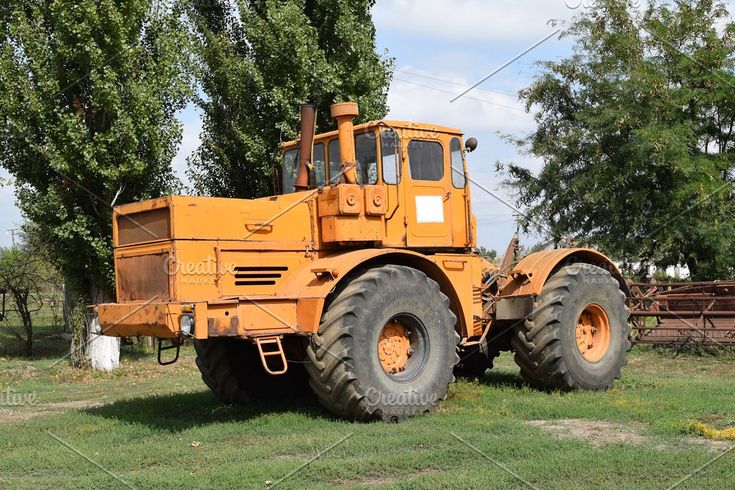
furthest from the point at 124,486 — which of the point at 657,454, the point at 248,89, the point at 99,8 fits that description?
the point at 248,89

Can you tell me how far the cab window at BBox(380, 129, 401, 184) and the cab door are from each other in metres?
0.18

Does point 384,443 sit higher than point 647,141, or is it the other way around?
point 647,141

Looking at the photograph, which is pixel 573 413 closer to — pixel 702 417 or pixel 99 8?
pixel 702 417

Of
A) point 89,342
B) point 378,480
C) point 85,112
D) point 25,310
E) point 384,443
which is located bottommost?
point 378,480

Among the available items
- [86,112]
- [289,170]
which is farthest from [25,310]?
[289,170]

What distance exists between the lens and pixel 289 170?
453 inches

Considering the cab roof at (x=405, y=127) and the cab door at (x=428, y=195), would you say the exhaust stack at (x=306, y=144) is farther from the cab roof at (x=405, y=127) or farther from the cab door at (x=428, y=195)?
the cab door at (x=428, y=195)

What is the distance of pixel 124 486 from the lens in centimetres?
721

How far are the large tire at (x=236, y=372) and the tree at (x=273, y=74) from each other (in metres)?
9.00

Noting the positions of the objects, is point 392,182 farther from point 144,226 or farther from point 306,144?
point 144,226

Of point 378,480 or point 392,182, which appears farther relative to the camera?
point 392,182

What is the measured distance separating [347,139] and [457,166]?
5.50 feet

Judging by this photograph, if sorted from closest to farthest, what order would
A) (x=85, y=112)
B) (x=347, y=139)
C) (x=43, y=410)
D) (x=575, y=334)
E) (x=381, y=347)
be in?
1. (x=381, y=347)
2. (x=347, y=139)
3. (x=575, y=334)
4. (x=43, y=410)
5. (x=85, y=112)

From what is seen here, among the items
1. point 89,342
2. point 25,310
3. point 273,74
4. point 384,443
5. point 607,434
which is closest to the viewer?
point 384,443
